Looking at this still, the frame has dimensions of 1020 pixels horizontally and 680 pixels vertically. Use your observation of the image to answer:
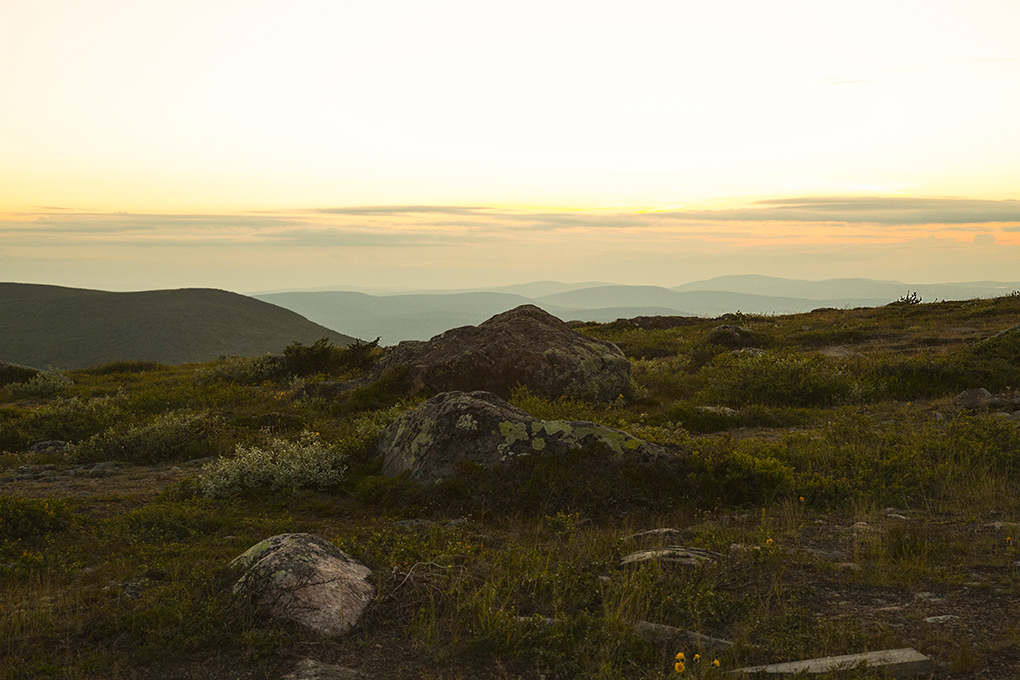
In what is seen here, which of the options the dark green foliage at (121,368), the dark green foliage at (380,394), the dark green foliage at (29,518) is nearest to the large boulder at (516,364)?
the dark green foliage at (380,394)

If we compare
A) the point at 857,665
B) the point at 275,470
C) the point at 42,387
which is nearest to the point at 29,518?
the point at 275,470

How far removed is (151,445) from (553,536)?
25.3 feet

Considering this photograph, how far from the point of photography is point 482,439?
8.79 m

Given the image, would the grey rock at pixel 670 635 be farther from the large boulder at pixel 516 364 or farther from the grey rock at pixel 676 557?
the large boulder at pixel 516 364

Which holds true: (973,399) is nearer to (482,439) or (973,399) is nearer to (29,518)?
(482,439)

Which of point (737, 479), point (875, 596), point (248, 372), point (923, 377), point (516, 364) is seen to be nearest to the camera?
point (875, 596)

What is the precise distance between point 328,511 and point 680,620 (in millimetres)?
4649

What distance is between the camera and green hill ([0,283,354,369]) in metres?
55.1

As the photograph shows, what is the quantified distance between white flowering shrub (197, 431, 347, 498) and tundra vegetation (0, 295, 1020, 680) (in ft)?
0.11

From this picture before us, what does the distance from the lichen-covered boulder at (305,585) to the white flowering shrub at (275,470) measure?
3050mm

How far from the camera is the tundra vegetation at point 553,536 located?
15.4 ft

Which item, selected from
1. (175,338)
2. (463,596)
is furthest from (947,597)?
(175,338)

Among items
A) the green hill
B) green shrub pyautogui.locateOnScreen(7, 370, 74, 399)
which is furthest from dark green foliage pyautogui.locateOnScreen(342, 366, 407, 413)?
the green hill

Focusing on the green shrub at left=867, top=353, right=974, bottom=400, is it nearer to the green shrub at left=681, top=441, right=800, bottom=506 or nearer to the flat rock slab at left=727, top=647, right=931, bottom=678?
the green shrub at left=681, top=441, right=800, bottom=506
